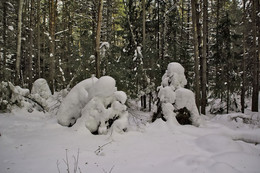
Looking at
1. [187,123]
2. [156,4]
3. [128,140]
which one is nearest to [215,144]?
[128,140]

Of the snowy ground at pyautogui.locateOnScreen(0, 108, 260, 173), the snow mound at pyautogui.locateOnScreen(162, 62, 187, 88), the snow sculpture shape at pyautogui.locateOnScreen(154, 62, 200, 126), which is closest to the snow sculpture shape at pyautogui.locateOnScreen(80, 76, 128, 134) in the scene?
the snowy ground at pyautogui.locateOnScreen(0, 108, 260, 173)

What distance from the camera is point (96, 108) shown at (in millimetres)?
5262

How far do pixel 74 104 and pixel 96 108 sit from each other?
0.91m

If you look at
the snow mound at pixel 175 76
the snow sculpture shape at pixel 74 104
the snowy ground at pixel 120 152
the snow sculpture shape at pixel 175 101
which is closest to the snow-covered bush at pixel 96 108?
the snow sculpture shape at pixel 74 104

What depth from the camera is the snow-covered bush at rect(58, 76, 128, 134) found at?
5.13 meters

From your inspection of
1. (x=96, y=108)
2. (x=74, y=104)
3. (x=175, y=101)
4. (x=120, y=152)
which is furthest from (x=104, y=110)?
(x=175, y=101)

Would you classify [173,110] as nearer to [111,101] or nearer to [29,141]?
[111,101]

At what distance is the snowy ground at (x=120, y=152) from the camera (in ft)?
10.1

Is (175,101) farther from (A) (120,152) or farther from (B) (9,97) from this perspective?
(B) (9,97)

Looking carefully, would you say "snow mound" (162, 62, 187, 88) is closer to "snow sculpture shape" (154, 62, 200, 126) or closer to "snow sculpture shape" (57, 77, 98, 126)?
"snow sculpture shape" (154, 62, 200, 126)

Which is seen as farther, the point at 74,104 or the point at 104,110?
the point at 74,104

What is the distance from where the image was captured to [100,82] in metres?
5.51

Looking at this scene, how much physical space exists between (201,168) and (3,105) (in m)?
7.18

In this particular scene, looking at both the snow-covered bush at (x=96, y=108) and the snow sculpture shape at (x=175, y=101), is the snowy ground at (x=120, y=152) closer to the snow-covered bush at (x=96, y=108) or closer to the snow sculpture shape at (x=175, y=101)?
the snow-covered bush at (x=96, y=108)
